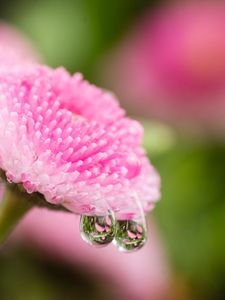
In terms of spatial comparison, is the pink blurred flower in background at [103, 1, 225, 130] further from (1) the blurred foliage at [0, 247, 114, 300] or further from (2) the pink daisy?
(2) the pink daisy

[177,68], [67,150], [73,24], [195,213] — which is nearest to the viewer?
[67,150]

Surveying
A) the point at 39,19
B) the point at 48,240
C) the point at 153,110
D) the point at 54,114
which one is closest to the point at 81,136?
the point at 54,114

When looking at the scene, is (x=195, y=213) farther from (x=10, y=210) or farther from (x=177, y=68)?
(x=10, y=210)

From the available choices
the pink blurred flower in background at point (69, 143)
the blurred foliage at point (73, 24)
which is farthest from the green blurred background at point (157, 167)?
the pink blurred flower in background at point (69, 143)

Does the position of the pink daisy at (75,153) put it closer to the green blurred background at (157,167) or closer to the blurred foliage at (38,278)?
the green blurred background at (157,167)

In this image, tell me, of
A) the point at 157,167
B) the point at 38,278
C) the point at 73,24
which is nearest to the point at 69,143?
the point at 38,278

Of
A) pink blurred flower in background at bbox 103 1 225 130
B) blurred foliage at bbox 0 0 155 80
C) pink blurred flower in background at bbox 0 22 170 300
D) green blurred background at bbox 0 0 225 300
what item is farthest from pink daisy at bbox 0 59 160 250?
blurred foliage at bbox 0 0 155 80

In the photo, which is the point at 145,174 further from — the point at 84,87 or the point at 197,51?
the point at 197,51
